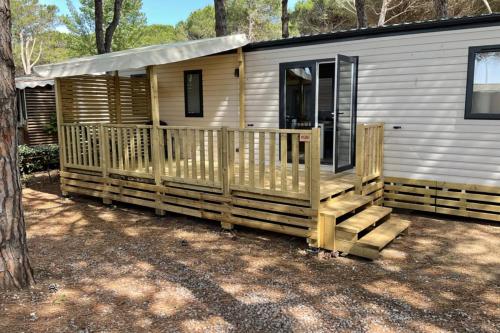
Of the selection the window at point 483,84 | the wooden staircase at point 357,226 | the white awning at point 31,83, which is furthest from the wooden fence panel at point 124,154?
the white awning at point 31,83

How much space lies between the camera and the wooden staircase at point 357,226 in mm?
4395

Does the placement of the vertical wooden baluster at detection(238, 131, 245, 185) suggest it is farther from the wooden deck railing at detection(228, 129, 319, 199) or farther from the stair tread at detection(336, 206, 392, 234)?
the stair tread at detection(336, 206, 392, 234)

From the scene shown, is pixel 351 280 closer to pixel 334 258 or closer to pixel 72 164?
pixel 334 258

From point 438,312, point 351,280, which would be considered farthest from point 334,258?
point 438,312

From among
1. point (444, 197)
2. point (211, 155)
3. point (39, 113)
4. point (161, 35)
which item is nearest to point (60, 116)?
point (211, 155)

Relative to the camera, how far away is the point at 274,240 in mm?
5051

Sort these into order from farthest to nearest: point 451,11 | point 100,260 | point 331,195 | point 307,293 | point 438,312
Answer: point 451,11 → point 331,195 → point 100,260 → point 307,293 → point 438,312

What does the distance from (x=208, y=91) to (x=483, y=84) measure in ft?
15.4

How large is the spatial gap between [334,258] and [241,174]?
1.54m

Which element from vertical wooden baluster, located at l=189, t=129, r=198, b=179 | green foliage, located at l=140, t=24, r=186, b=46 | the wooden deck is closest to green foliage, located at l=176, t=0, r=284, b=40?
green foliage, located at l=140, t=24, r=186, b=46

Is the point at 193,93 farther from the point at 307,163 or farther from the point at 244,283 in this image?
the point at 244,283

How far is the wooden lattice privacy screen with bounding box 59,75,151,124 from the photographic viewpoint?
7484 millimetres

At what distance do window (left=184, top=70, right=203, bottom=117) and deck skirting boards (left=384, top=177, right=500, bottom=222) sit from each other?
3924 mm

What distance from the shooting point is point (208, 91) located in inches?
317
